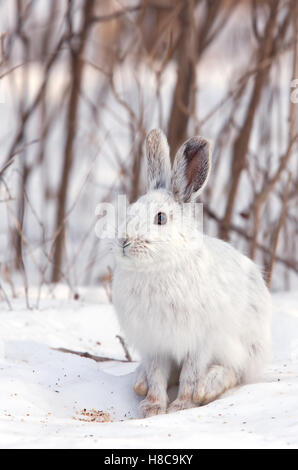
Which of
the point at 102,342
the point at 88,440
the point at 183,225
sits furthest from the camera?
the point at 102,342

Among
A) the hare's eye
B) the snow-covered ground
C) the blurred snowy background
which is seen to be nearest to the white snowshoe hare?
the hare's eye

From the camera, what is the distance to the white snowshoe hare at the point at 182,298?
3.14 m

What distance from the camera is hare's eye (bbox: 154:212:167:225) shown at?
314 centimetres

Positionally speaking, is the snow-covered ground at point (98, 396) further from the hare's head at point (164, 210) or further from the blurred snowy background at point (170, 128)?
the hare's head at point (164, 210)

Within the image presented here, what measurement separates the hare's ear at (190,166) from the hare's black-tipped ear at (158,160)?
8 cm

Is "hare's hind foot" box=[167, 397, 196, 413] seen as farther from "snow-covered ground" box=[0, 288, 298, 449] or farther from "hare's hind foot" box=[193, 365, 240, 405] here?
"snow-covered ground" box=[0, 288, 298, 449]

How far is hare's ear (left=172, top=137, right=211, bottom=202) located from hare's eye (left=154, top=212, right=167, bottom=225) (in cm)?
19

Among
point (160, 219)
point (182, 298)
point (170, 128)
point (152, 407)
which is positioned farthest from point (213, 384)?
point (170, 128)

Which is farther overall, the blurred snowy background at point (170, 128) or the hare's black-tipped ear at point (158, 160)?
the blurred snowy background at point (170, 128)

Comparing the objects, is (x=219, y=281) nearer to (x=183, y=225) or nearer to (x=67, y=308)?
(x=183, y=225)

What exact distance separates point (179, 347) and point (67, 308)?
182 centimetres

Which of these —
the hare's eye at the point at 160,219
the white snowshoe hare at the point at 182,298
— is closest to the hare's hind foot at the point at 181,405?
the white snowshoe hare at the point at 182,298

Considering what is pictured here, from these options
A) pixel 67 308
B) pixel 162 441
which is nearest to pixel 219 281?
pixel 162 441

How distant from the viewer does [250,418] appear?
2.80m
